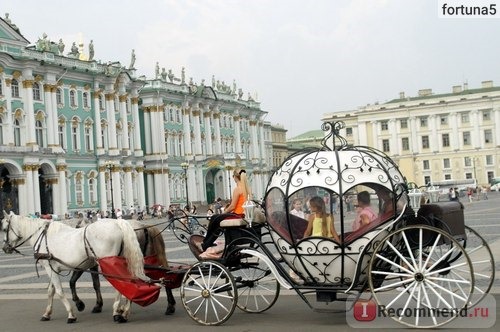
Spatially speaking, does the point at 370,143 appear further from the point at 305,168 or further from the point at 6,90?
the point at 305,168

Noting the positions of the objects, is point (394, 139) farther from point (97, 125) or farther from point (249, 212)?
point (249, 212)

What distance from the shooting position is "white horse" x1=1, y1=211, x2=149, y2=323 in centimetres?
1001

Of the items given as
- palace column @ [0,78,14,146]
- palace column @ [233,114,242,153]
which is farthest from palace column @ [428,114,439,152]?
palace column @ [0,78,14,146]

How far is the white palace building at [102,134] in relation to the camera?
49656mm

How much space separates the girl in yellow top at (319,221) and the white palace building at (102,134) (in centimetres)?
4259

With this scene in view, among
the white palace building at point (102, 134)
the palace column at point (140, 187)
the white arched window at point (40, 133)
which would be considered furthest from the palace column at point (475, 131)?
the white arched window at point (40, 133)

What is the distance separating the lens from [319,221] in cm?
865

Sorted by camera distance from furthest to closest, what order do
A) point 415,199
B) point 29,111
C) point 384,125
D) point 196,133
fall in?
1. point 384,125
2. point 196,133
3. point 29,111
4. point 415,199

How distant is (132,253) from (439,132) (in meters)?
101

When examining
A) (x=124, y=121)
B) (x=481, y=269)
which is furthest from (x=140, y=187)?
(x=481, y=269)

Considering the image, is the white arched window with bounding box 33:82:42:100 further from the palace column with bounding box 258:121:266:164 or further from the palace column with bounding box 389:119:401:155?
the palace column with bounding box 389:119:401:155

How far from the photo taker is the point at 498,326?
7.96 metres

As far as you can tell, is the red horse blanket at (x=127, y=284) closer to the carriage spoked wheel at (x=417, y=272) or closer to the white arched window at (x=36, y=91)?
the carriage spoked wheel at (x=417, y=272)

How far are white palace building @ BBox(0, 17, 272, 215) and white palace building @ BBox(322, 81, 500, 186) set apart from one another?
32.5 metres
